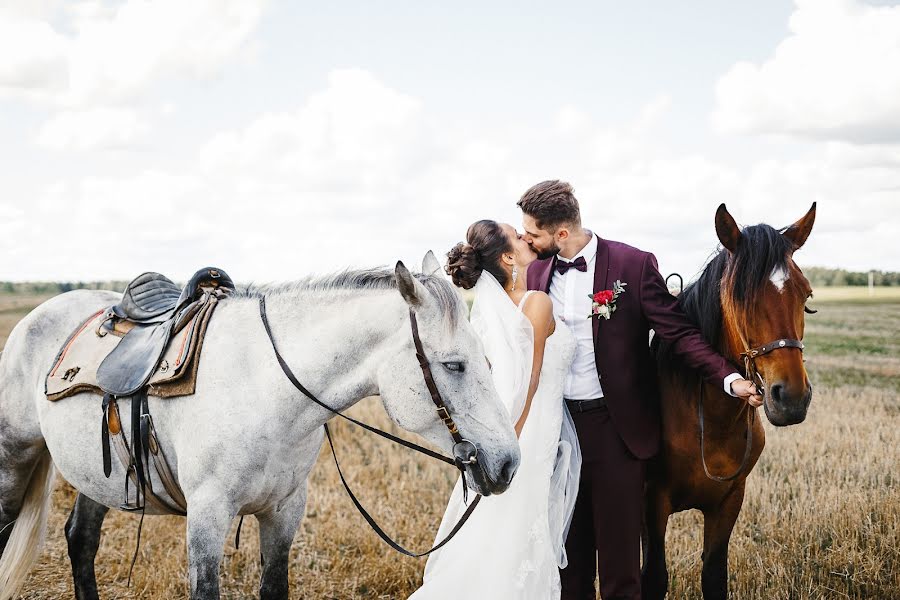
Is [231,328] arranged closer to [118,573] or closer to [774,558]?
[118,573]

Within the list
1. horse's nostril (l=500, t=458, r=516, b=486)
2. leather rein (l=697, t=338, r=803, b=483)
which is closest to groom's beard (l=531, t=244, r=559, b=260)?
leather rein (l=697, t=338, r=803, b=483)

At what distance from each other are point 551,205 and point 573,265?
37 centimetres

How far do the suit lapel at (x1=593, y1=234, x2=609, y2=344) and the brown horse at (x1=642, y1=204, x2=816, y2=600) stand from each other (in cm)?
53

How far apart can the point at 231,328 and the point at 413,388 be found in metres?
1.12

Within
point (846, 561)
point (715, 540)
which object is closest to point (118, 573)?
point (715, 540)

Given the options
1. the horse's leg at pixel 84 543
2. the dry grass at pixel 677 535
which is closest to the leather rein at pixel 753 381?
the dry grass at pixel 677 535

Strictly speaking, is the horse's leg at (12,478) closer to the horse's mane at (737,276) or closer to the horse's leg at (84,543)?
the horse's leg at (84,543)

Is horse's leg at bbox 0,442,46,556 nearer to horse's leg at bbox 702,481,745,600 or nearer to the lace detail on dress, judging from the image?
the lace detail on dress

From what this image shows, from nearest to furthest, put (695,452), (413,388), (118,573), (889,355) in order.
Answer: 1. (413,388)
2. (695,452)
3. (118,573)
4. (889,355)

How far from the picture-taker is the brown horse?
2955mm

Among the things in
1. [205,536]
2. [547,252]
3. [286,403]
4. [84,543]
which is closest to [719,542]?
[547,252]

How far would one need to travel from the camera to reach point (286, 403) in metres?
3.08

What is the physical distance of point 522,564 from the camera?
344cm

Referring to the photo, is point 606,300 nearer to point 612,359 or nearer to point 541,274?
point 612,359
